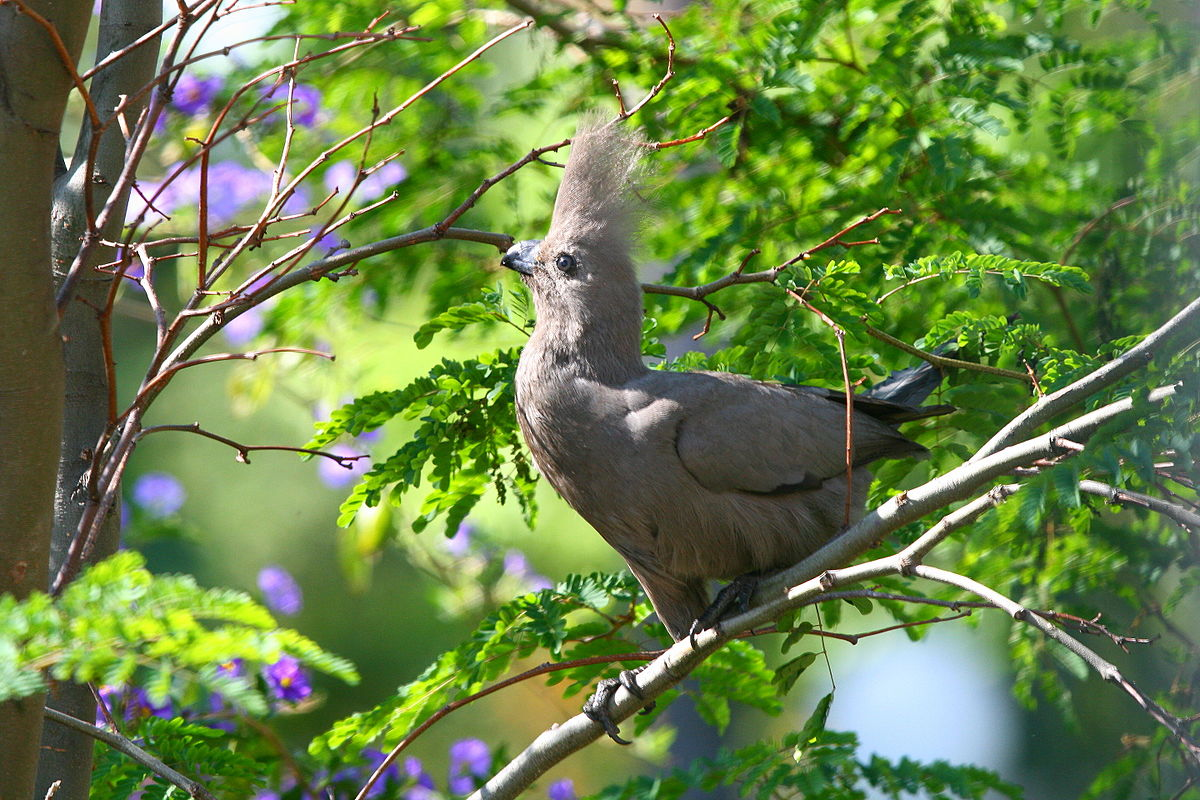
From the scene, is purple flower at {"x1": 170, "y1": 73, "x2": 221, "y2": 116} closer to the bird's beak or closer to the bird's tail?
Result: the bird's beak

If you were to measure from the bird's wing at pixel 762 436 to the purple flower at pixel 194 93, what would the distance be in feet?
8.67

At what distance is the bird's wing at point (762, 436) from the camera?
9.98 ft

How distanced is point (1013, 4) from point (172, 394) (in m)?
8.05

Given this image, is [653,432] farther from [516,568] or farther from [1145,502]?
[516,568]

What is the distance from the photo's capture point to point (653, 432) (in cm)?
299

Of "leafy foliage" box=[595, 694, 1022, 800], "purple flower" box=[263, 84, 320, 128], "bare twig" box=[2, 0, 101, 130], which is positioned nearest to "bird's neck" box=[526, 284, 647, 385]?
"leafy foliage" box=[595, 694, 1022, 800]

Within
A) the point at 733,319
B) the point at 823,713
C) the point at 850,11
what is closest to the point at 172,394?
the point at 733,319

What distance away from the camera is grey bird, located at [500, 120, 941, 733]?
300cm

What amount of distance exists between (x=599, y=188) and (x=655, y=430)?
816 millimetres

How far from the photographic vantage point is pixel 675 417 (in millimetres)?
3016

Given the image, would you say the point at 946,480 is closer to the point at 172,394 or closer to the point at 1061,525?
the point at 1061,525

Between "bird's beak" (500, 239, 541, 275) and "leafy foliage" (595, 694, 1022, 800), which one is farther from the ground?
"bird's beak" (500, 239, 541, 275)

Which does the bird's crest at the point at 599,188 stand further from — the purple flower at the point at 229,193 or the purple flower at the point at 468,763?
the purple flower at the point at 229,193

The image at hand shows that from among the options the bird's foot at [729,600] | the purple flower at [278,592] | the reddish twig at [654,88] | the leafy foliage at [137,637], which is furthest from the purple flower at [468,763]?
the leafy foliage at [137,637]
